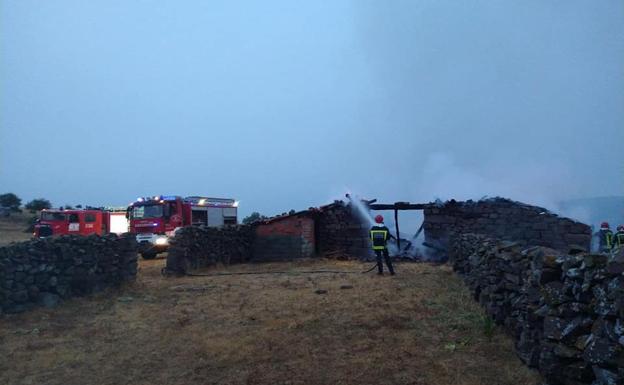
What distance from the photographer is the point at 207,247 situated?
720 inches

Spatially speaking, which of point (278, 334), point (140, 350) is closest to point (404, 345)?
point (278, 334)

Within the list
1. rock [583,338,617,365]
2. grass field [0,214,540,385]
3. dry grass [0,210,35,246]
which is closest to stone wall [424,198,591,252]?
grass field [0,214,540,385]

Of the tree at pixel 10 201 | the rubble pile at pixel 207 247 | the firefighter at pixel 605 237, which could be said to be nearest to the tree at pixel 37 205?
the tree at pixel 10 201

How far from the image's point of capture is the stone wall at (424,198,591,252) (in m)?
17.8

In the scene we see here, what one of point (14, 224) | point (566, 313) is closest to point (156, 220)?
point (566, 313)

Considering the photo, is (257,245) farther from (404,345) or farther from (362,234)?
(404,345)

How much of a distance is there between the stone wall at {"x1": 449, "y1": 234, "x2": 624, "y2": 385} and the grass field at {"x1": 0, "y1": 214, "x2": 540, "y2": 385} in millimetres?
495

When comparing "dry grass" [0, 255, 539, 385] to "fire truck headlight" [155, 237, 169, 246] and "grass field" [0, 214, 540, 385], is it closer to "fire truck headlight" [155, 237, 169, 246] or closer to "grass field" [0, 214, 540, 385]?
"grass field" [0, 214, 540, 385]

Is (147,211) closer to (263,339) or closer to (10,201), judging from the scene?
(263,339)

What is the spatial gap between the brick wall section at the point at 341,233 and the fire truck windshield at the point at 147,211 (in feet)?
24.9

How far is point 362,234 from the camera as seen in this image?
2208 cm

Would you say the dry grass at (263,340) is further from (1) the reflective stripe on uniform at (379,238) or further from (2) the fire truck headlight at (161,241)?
(2) the fire truck headlight at (161,241)

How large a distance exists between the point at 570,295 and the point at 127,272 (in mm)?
11521

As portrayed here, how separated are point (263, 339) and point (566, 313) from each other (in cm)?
463
